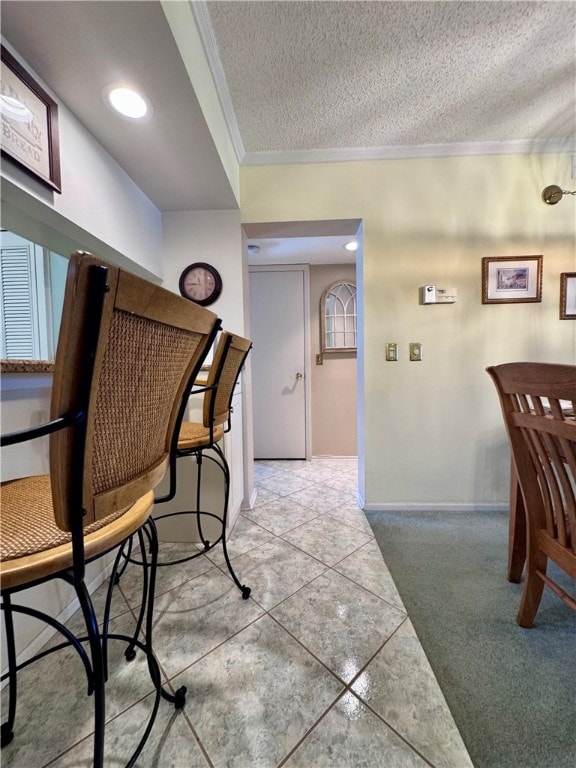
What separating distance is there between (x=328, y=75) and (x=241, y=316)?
129 cm

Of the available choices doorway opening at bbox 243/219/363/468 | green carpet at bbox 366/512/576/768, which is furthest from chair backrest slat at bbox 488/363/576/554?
doorway opening at bbox 243/219/363/468

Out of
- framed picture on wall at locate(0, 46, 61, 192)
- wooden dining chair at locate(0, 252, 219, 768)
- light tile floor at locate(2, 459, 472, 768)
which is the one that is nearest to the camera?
wooden dining chair at locate(0, 252, 219, 768)

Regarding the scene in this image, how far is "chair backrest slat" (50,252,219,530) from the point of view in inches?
16.7

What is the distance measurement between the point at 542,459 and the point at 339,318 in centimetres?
258

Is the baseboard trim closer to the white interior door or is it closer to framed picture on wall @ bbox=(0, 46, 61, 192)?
the white interior door

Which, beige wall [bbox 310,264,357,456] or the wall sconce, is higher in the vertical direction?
the wall sconce

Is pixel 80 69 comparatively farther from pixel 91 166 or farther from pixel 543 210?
pixel 543 210

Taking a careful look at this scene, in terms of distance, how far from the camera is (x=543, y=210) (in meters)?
1.93

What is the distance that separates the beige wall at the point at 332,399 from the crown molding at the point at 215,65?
1.75 metres

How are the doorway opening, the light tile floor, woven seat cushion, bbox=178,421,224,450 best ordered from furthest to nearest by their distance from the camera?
the doorway opening < woven seat cushion, bbox=178,421,224,450 < the light tile floor

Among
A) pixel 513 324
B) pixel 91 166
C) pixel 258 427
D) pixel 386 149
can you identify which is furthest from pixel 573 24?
pixel 258 427

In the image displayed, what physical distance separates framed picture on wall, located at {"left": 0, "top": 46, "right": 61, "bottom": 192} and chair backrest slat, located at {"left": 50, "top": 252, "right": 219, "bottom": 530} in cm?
88

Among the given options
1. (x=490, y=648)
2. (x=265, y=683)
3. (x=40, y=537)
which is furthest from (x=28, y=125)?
(x=490, y=648)

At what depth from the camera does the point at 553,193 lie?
1.87m
